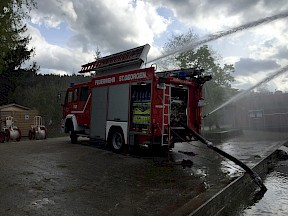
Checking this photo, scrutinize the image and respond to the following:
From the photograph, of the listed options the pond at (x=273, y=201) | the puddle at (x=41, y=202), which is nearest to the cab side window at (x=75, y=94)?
the puddle at (x=41, y=202)

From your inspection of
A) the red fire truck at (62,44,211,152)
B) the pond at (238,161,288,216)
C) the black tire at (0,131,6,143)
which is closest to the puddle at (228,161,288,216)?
the pond at (238,161,288,216)

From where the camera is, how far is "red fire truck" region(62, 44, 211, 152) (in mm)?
8680

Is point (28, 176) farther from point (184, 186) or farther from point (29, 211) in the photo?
point (184, 186)

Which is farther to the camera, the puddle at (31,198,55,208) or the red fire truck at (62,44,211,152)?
the red fire truck at (62,44,211,152)

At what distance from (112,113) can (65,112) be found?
4524 mm

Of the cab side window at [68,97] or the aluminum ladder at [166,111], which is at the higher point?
the cab side window at [68,97]

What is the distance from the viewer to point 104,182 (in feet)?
20.1

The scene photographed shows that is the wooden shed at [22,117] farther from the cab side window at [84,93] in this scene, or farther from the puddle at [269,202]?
the puddle at [269,202]

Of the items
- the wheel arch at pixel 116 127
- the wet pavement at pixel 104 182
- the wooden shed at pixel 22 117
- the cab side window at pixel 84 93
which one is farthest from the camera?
the wooden shed at pixel 22 117

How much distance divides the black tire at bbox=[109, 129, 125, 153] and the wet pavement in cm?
54

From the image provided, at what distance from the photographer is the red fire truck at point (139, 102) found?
8.68 metres

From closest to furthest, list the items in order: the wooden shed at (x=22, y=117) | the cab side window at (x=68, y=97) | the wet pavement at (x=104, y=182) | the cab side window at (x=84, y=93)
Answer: the wet pavement at (x=104, y=182), the cab side window at (x=84, y=93), the cab side window at (x=68, y=97), the wooden shed at (x=22, y=117)

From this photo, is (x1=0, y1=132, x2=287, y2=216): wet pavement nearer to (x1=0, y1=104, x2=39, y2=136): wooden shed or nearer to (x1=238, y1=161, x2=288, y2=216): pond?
(x1=238, y1=161, x2=288, y2=216): pond

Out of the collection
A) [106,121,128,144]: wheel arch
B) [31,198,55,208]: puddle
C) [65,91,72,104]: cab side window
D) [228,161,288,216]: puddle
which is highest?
[65,91,72,104]: cab side window
